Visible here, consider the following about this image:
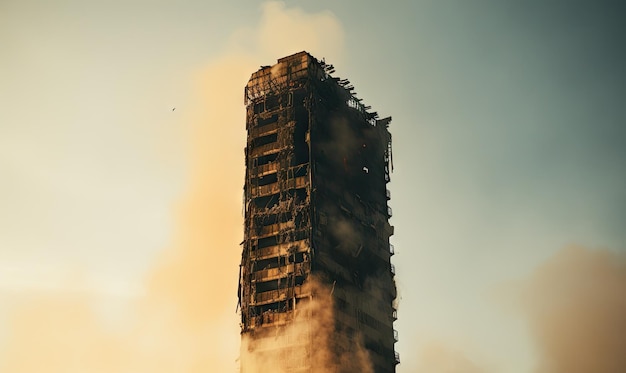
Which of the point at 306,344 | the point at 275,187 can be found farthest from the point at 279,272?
the point at 275,187

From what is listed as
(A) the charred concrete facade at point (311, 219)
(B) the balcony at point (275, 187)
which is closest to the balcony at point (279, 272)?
(A) the charred concrete facade at point (311, 219)

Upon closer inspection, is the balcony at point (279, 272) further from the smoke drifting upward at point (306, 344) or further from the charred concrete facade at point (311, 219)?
the smoke drifting upward at point (306, 344)

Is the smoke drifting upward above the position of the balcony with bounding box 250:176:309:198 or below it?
below

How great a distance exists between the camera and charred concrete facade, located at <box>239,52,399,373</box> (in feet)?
355

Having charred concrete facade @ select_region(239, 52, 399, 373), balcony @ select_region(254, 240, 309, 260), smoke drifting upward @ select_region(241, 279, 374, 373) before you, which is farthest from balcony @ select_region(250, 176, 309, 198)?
smoke drifting upward @ select_region(241, 279, 374, 373)

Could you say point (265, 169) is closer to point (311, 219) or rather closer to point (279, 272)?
point (311, 219)

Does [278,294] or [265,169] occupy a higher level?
[265,169]

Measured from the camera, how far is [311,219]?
111 m

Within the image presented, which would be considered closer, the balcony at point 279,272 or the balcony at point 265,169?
the balcony at point 279,272

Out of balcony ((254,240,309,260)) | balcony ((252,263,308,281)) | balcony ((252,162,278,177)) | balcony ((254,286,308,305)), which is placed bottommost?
balcony ((254,286,308,305))

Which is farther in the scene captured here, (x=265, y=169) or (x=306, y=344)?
(x=265, y=169)

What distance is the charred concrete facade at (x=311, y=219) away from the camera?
355 feet

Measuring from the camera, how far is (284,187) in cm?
11369

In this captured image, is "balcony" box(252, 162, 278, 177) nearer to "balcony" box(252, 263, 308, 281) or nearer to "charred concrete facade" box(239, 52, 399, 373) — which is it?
"charred concrete facade" box(239, 52, 399, 373)
